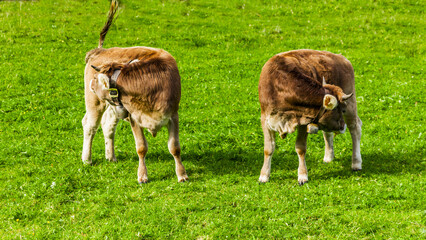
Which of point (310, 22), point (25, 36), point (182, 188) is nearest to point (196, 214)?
point (182, 188)

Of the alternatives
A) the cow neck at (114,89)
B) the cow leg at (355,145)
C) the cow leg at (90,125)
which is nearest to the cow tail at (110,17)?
the cow leg at (90,125)

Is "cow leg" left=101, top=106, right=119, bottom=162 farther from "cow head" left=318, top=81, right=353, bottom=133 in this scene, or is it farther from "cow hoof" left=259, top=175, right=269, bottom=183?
"cow head" left=318, top=81, right=353, bottom=133

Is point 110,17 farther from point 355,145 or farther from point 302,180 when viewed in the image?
point 355,145

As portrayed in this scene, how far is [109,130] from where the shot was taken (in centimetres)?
1205

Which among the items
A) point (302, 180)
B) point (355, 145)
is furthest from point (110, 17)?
point (355, 145)

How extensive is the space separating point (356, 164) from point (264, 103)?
2.85m

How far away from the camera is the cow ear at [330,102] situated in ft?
29.5

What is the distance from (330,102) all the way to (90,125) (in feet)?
20.0

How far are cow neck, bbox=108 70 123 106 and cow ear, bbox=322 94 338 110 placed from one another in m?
4.38

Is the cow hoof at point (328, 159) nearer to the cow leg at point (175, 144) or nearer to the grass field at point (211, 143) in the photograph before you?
the grass field at point (211, 143)

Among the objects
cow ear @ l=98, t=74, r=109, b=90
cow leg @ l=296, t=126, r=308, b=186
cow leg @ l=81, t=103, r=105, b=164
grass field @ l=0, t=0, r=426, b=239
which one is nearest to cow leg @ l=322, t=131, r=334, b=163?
grass field @ l=0, t=0, r=426, b=239

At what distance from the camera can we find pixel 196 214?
901cm

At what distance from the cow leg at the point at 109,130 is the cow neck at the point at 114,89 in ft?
5.66

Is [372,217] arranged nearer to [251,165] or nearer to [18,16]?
[251,165]
